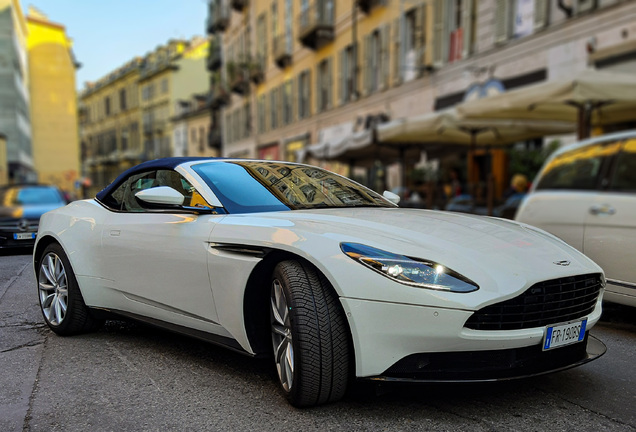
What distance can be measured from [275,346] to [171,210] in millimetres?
1130

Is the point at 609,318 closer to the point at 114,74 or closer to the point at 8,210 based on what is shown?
the point at 8,210

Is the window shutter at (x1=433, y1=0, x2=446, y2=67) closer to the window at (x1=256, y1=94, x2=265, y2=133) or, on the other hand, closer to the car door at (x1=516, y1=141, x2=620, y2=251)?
the car door at (x1=516, y1=141, x2=620, y2=251)

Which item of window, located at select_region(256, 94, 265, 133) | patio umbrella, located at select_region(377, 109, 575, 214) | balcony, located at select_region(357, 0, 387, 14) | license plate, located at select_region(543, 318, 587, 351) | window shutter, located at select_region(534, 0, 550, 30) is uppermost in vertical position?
balcony, located at select_region(357, 0, 387, 14)

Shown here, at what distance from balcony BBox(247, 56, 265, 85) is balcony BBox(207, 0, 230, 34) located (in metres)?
9.83

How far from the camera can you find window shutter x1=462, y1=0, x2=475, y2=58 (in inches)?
687

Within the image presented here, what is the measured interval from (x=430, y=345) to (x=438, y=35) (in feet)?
57.6

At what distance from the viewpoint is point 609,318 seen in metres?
5.14

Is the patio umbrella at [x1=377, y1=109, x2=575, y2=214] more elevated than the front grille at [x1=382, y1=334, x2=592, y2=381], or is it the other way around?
the patio umbrella at [x1=377, y1=109, x2=575, y2=214]

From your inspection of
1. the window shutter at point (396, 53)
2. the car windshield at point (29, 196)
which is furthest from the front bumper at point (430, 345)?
the window shutter at point (396, 53)

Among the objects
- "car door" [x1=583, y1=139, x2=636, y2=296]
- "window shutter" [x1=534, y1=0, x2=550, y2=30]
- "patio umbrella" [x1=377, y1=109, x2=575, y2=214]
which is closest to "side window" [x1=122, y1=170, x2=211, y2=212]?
"car door" [x1=583, y1=139, x2=636, y2=296]

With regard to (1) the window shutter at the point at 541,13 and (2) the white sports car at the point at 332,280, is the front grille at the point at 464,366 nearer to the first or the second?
(2) the white sports car at the point at 332,280

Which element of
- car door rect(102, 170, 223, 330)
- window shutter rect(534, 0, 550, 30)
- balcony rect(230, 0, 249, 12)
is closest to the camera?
car door rect(102, 170, 223, 330)

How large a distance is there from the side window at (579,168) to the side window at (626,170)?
0.10m

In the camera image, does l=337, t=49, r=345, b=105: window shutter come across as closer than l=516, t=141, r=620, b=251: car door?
No
